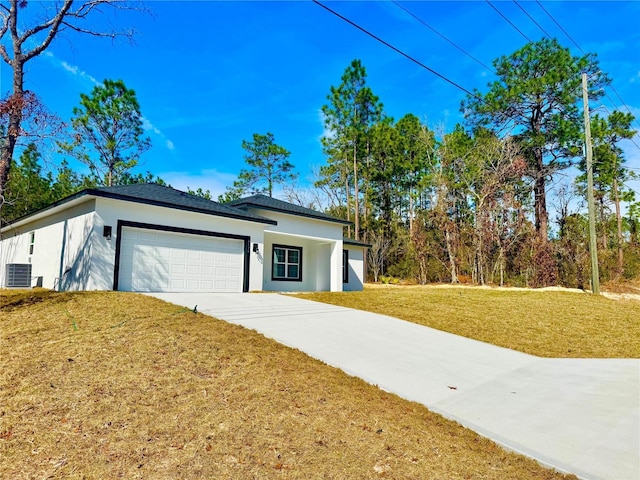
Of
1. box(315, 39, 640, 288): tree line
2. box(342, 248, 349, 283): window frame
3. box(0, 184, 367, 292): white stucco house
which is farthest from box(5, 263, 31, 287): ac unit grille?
box(315, 39, 640, 288): tree line

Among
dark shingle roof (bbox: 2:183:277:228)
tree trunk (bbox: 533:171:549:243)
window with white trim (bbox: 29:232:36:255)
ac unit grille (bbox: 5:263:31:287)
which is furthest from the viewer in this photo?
tree trunk (bbox: 533:171:549:243)

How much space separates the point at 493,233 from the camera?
66.8 ft

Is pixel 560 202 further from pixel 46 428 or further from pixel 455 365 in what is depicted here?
pixel 46 428

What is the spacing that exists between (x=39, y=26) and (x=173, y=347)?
9322 mm

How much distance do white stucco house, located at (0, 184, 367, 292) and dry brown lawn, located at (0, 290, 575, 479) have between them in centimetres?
481

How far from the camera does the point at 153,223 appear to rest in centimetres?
1095

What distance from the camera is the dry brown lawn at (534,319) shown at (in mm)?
8219

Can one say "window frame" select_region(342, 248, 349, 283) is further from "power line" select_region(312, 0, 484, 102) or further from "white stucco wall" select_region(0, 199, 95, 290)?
"white stucco wall" select_region(0, 199, 95, 290)

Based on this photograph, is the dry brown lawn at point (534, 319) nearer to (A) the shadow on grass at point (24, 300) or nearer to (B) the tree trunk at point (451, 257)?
(A) the shadow on grass at point (24, 300)

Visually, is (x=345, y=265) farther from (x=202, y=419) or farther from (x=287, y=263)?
(x=202, y=419)

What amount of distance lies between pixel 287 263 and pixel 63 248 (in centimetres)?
810

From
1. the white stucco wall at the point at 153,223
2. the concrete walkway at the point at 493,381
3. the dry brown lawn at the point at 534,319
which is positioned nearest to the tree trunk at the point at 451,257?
the dry brown lawn at the point at 534,319

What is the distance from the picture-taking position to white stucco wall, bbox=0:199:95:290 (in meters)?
10.1

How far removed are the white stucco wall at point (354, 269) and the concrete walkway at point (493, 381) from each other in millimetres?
9938
